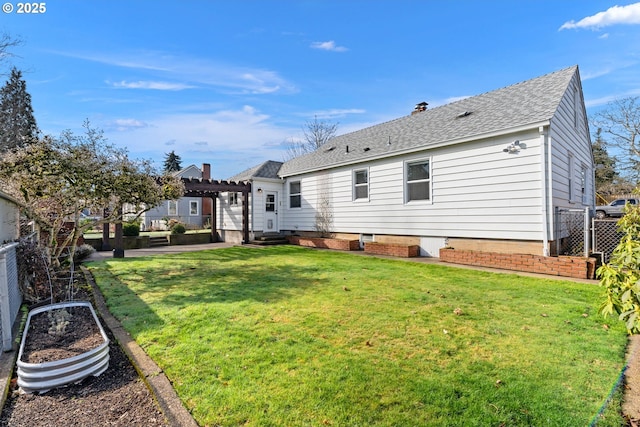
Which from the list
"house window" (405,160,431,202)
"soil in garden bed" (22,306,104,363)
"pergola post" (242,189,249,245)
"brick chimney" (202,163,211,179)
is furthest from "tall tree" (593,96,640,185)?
"soil in garden bed" (22,306,104,363)

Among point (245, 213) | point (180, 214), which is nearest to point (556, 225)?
point (245, 213)

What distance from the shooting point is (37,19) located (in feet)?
26.9

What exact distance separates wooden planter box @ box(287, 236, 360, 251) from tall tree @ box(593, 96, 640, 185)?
2901cm

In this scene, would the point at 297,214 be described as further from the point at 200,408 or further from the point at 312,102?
the point at 200,408

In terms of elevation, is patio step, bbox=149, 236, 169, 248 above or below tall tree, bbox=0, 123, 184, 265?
below

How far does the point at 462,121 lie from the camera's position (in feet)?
32.4

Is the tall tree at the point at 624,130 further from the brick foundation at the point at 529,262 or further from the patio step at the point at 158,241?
the patio step at the point at 158,241

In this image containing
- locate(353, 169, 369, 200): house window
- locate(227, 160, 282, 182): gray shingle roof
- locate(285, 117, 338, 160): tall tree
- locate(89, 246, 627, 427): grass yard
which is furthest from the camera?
locate(285, 117, 338, 160): tall tree

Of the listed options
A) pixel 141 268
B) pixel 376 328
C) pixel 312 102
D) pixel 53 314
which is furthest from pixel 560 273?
pixel 312 102

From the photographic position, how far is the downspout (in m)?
7.53

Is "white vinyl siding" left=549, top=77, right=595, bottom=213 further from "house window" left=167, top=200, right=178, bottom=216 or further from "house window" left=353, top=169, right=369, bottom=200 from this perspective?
"house window" left=167, top=200, right=178, bottom=216

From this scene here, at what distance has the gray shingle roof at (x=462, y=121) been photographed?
327 inches

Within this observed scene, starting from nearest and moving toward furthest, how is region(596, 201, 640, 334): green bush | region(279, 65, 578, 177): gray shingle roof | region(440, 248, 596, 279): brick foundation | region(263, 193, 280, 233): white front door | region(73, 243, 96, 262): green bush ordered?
region(596, 201, 640, 334): green bush → region(440, 248, 596, 279): brick foundation → region(279, 65, 578, 177): gray shingle roof → region(73, 243, 96, 262): green bush → region(263, 193, 280, 233): white front door

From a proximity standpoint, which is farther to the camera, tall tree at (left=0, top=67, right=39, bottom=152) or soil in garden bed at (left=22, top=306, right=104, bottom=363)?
tall tree at (left=0, top=67, right=39, bottom=152)
